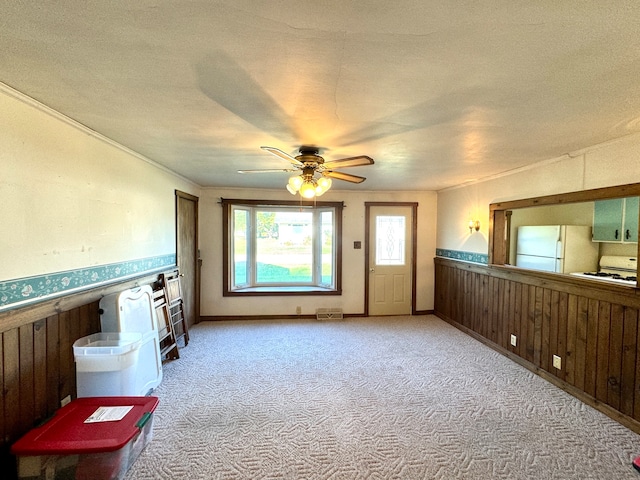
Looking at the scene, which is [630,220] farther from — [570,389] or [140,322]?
[140,322]

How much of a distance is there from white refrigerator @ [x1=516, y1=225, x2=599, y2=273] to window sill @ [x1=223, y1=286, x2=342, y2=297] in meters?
3.07

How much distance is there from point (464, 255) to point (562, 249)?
1206 millimetres

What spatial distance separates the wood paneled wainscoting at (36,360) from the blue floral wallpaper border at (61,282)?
54 millimetres

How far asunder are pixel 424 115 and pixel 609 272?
160 inches

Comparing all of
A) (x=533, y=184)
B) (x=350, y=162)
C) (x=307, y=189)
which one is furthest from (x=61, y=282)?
(x=533, y=184)

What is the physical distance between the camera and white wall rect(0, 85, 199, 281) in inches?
67.6

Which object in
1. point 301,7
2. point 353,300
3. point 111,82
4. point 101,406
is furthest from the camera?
point 353,300

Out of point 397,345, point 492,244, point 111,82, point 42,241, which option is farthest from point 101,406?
point 492,244

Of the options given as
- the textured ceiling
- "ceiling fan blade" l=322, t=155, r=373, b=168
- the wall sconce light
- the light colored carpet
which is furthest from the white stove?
"ceiling fan blade" l=322, t=155, r=373, b=168

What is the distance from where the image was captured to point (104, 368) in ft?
7.09

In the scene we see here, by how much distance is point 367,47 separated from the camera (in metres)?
1.23

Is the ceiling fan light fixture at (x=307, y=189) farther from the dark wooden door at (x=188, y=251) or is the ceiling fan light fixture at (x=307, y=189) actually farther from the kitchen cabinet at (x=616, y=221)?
the kitchen cabinet at (x=616, y=221)

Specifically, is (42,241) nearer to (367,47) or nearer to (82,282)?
(82,282)

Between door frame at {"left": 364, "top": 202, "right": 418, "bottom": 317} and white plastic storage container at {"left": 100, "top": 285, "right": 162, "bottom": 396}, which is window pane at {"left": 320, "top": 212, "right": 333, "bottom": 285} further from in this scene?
white plastic storage container at {"left": 100, "top": 285, "right": 162, "bottom": 396}
